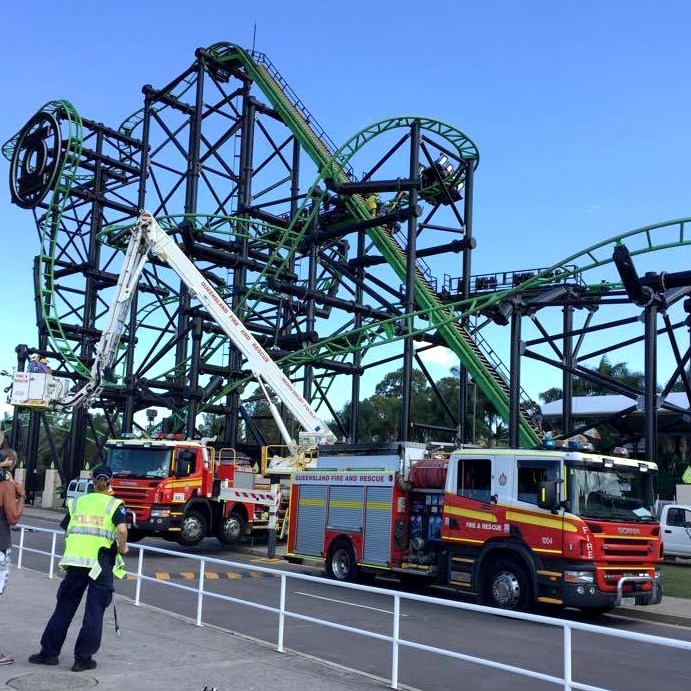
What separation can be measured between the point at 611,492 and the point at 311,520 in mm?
6875

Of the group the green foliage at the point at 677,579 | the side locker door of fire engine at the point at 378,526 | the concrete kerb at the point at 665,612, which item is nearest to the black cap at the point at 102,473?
the side locker door of fire engine at the point at 378,526

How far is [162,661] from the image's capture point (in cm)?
781

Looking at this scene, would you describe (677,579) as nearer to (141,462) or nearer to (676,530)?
(676,530)

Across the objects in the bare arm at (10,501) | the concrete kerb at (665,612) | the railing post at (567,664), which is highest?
the bare arm at (10,501)

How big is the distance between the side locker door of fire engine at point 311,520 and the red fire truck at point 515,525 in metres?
1.00

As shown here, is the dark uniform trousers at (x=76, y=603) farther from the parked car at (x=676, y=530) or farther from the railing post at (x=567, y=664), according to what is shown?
the parked car at (x=676, y=530)

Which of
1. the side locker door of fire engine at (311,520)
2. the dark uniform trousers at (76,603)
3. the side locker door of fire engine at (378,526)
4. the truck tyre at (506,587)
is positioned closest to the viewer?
the dark uniform trousers at (76,603)

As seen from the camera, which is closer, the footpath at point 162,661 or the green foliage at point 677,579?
the footpath at point 162,661

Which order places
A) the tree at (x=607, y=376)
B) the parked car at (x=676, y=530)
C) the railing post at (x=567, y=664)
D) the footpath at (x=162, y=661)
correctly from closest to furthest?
the railing post at (x=567, y=664) → the footpath at (x=162, y=661) → the parked car at (x=676, y=530) → the tree at (x=607, y=376)

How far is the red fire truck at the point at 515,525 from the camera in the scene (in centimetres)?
1216

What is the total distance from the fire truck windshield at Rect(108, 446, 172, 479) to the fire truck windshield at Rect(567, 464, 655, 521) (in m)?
11.4

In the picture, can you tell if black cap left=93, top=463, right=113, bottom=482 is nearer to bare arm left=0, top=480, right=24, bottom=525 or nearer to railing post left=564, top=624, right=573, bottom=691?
bare arm left=0, top=480, right=24, bottom=525

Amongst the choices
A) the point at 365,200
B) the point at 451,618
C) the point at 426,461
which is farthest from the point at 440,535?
the point at 365,200

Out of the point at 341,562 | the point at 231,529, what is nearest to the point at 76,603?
the point at 341,562
